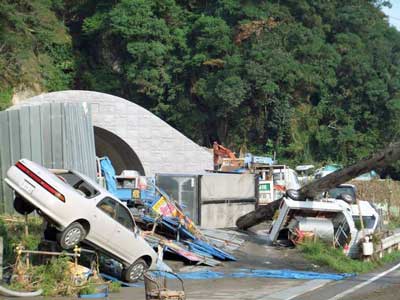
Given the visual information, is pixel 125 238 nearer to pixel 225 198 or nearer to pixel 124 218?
pixel 124 218

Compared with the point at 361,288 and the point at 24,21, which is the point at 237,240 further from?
the point at 24,21

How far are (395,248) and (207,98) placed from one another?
2821 centimetres

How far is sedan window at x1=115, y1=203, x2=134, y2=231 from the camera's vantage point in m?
15.2

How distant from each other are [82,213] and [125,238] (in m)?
1.23

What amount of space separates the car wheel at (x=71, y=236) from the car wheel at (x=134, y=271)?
1.47m

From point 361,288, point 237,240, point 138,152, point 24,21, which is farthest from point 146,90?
point 361,288

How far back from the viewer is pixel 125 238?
14914 mm

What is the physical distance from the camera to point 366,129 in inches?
2223

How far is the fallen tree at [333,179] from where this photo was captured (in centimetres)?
1923

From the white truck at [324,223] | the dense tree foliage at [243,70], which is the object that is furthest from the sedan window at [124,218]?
the dense tree foliage at [243,70]

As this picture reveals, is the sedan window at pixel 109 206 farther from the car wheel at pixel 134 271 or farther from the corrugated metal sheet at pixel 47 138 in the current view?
the corrugated metal sheet at pixel 47 138

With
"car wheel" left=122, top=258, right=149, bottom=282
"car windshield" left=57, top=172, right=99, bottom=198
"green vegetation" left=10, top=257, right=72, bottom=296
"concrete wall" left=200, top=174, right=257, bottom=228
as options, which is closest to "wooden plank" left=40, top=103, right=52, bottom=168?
"car windshield" left=57, top=172, right=99, bottom=198

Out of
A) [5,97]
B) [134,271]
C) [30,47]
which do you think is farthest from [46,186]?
[30,47]

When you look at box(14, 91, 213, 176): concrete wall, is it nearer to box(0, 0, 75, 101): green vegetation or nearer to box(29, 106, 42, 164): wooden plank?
box(29, 106, 42, 164): wooden plank
